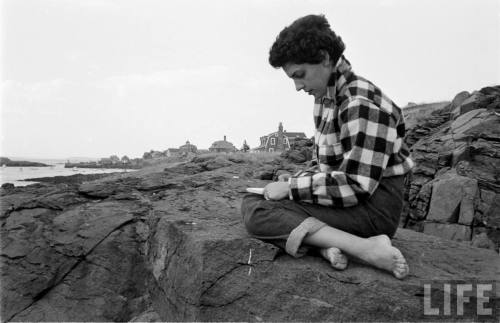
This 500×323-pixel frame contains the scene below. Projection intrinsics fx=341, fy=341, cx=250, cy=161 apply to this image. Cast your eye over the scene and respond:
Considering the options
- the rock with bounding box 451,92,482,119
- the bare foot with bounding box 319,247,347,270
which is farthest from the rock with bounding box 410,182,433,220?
the bare foot with bounding box 319,247,347,270

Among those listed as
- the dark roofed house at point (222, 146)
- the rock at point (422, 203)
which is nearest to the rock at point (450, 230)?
the rock at point (422, 203)

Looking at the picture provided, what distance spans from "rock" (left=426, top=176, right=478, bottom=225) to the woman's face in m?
7.72

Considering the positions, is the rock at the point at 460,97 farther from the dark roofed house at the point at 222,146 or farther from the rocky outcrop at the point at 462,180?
the dark roofed house at the point at 222,146

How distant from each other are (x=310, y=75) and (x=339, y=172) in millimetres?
799

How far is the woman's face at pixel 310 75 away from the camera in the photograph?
257 centimetres

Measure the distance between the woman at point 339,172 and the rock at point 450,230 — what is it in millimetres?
7079

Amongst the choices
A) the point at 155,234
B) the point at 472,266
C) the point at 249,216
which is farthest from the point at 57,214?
the point at 472,266

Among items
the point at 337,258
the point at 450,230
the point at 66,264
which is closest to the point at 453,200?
the point at 450,230

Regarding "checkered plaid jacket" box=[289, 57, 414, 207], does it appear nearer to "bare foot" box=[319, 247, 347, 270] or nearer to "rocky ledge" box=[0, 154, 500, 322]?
"bare foot" box=[319, 247, 347, 270]

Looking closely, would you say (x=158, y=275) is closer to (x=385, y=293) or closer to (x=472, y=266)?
(x=385, y=293)

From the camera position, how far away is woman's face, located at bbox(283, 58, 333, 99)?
2.57m

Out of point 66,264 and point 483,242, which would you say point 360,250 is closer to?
point 66,264

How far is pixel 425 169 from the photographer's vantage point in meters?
10.6

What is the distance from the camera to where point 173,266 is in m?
3.10
